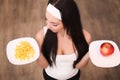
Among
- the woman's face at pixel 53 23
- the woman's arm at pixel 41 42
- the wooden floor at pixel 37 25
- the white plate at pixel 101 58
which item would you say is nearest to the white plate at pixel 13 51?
the woman's arm at pixel 41 42

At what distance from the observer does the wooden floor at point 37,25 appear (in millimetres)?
2533

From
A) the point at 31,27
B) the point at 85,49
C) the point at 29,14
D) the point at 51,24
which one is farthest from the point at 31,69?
the point at 51,24

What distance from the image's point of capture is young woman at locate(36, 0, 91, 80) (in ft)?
4.41

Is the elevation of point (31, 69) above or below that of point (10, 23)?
below

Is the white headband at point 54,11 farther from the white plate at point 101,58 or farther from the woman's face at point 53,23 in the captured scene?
the white plate at point 101,58

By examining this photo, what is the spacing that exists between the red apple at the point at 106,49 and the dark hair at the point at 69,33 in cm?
11

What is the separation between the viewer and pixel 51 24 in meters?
1.34

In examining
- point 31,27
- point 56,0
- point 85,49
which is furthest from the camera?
point 31,27

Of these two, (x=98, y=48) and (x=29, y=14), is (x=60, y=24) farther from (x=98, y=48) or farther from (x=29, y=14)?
(x=29, y=14)

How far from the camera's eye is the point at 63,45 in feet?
5.07

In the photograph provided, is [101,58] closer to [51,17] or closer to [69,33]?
[69,33]

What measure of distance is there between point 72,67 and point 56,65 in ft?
0.34

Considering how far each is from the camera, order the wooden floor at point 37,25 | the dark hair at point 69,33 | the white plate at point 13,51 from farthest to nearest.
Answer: the wooden floor at point 37,25, the white plate at point 13,51, the dark hair at point 69,33

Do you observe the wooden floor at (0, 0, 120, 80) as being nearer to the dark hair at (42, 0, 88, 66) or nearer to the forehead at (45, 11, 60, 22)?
the dark hair at (42, 0, 88, 66)
